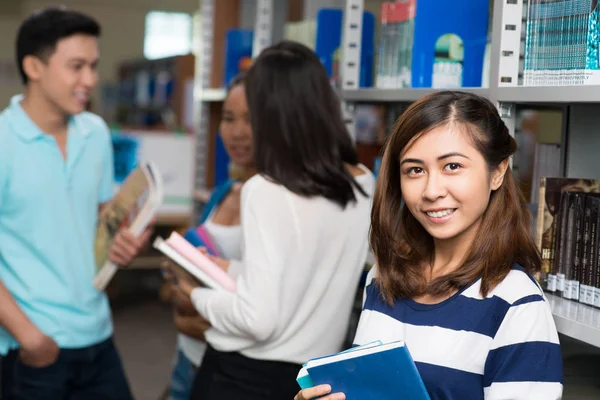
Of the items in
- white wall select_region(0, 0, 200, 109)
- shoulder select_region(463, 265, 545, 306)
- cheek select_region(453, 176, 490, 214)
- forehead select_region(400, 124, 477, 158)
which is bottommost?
shoulder select_region(463, 265, 545, 306)

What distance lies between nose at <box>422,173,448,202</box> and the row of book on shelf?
1.07ft

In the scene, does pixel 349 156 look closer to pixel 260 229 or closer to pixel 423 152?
pixel 260 229

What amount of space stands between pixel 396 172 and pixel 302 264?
1.59ft

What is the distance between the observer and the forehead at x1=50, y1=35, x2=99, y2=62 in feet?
7.74

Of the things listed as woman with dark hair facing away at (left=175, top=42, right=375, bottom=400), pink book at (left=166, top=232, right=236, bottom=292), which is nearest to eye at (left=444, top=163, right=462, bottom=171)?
woman with dark hair facing away at (left=175, top=42, right=375, bottom=400)

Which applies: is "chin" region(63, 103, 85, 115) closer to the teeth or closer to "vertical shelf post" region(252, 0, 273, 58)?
"vertical shelf post" region(252, 0, 273, 58)

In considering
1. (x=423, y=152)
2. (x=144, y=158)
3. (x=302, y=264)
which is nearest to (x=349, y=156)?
(x=302, y=264)

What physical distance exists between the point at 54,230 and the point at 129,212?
26 cm

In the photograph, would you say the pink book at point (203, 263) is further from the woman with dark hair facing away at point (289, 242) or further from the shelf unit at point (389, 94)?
the shelf unit at point (389, 94)

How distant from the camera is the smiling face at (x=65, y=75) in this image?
2330mm

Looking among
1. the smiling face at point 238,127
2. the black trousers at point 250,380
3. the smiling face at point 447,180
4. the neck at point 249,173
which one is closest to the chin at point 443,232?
the smiling face at point 447,180

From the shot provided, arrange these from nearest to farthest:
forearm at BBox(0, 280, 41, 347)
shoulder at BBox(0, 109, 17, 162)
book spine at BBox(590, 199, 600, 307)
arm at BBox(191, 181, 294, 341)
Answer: book spine at BBox(590, 199, 600, 307)
arm at BBox(191, 181, 294, 341)
forearm at BBox(0, 280, 41, 347)
shoulder at BBox(0, 109, 17, 162)

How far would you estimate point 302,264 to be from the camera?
6.17ft

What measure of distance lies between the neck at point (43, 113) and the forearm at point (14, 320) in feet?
1.70
